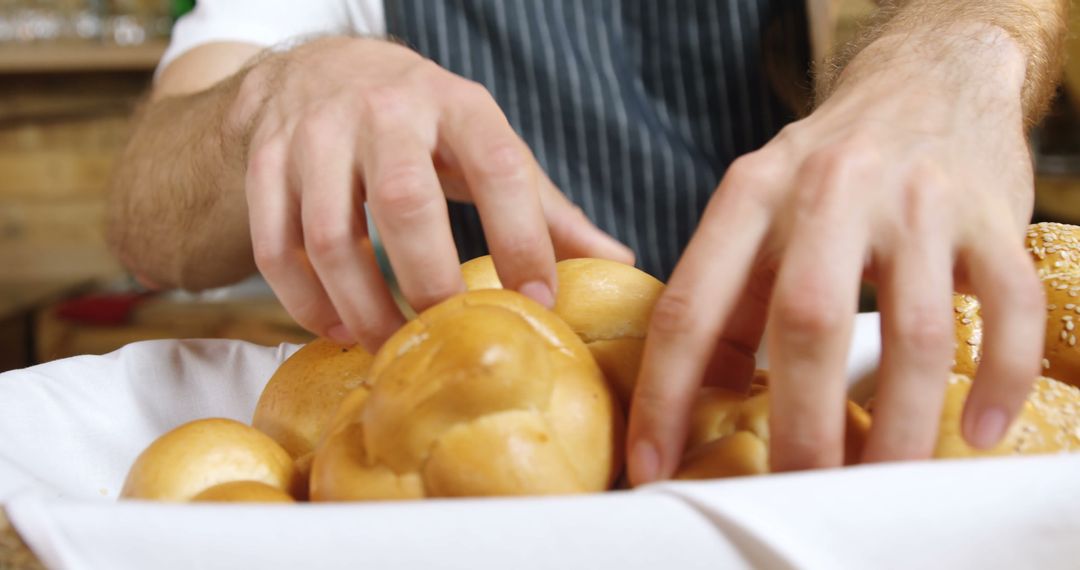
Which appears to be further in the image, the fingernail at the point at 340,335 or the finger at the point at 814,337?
the fingernail at the point at 340,335

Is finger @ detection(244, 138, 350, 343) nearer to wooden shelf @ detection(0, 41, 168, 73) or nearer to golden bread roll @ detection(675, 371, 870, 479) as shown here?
golden bread roll @ detection(675, 371, 870, 479)

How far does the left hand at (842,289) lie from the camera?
0.89ft

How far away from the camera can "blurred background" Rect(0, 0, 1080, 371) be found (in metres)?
1.69

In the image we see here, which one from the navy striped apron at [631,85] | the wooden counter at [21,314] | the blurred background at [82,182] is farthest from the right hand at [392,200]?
the wooden counter at [21,314]

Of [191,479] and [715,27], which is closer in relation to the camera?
[191,479]

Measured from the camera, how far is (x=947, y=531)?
0.78 ft

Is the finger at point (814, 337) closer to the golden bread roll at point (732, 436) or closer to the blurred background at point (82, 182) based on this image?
the golden bread roll at point (732, 436)

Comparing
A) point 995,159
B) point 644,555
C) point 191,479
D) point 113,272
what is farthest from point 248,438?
point 113,272

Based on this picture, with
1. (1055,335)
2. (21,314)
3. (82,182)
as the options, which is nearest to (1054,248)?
(1055,335)

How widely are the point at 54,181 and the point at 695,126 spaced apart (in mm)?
1750

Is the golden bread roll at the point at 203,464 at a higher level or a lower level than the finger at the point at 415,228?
lower

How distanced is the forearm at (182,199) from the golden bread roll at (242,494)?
443 mm

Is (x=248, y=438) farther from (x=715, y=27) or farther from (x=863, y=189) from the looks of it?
(x=715, y=27)

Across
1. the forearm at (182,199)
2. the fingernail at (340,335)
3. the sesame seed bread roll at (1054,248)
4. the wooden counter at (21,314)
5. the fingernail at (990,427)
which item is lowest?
the wooden counter at (21,314)
